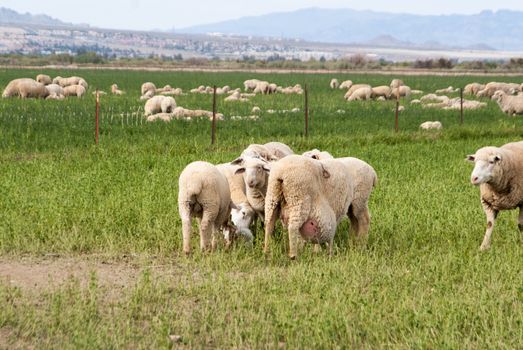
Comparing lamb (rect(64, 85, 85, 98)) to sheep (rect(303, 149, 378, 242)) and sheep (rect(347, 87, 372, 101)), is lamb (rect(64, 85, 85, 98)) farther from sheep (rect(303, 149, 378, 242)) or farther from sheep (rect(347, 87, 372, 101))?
sheep (rect(303, 149, 378, 242))

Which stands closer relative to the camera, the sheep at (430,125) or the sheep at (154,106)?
the sheep at (430,125)

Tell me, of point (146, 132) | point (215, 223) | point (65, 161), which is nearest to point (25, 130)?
point (146, 132)

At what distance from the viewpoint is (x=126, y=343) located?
741cm

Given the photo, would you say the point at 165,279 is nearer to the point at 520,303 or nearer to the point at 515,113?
the point at 520,303

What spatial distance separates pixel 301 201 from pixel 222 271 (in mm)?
1500

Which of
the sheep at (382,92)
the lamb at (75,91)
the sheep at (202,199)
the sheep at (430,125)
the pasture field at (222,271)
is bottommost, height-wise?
the sheep at (382,92)

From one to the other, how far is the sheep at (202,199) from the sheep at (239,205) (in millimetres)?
368

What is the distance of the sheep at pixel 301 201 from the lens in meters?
10.5

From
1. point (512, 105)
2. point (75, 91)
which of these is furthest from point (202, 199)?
point (75, 91)

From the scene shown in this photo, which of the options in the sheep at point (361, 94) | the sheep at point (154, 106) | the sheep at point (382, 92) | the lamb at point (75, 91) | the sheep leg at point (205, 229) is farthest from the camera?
the sheep at point (382, 92)

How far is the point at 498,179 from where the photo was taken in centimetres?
1161

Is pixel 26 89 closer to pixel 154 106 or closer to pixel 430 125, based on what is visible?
pixel 154 106

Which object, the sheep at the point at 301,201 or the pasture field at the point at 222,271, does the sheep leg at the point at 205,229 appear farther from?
the sheep at the point at 301,201

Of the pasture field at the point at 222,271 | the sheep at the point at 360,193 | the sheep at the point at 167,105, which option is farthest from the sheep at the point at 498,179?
the sheep at the point at 167,105
